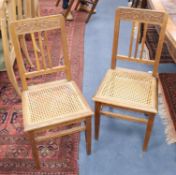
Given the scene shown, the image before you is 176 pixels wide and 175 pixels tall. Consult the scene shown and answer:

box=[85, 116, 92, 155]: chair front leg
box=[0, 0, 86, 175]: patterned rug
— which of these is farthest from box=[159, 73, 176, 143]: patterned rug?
box=[0, 0, 86, 175]: patterned rug

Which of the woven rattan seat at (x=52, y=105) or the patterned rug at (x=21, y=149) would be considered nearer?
the woven rattan seat at (x=52, y=105)

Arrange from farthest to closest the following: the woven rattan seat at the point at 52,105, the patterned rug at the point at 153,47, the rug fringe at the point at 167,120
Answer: the patterned rug at the point at 153,47, the rug fringe at the point at 167,120, the woven rattan seat at the point at 52,105

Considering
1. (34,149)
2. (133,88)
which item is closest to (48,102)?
(34,149)

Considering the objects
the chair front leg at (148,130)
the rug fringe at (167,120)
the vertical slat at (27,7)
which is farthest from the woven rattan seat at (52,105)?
the vertical slat at (27,7)

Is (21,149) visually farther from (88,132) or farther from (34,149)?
(88,132)

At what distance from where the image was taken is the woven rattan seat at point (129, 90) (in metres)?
1.52

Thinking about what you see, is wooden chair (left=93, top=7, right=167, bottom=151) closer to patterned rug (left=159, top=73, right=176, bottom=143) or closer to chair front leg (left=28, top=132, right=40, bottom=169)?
patterned rug (left=159, top=73, right=176, bottom=143)

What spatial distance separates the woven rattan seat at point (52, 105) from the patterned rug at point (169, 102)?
30.0 inches

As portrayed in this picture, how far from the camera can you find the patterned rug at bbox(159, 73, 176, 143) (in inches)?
73.5

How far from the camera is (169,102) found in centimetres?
210

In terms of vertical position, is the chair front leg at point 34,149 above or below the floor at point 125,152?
above

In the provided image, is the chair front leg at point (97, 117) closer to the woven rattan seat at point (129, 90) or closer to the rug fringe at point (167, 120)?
the woven rattan seat at point (129, 90)

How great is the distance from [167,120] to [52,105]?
3.15 feet

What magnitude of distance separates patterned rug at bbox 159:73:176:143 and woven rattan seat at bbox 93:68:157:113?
428 millimetres
